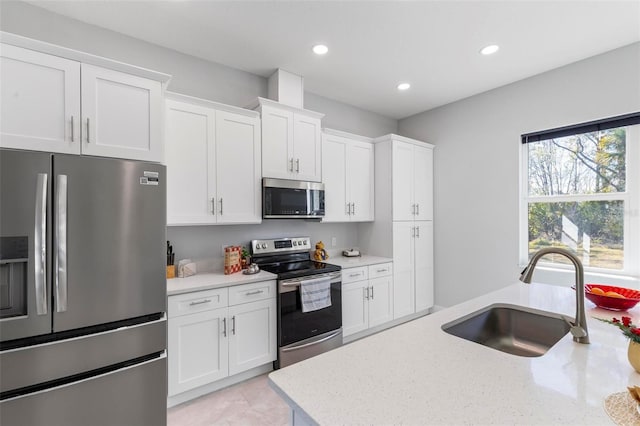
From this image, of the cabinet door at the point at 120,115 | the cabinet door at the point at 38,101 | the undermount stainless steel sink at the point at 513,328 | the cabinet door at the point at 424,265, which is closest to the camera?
the undermount stainless steel sink at the point at 513,328

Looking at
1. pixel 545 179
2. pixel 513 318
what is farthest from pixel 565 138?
pixel 513 318

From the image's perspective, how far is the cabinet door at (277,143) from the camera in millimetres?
2764

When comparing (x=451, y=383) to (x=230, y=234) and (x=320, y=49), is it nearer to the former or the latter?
(x=230, y=234)

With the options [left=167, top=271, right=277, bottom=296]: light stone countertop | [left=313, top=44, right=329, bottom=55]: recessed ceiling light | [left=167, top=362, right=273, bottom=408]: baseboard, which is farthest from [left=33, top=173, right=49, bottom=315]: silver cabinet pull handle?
[left=313, top=44, right=329, bottom=55]: recessed ceiling light

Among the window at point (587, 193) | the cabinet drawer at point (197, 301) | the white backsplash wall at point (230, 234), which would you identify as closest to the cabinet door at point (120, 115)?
the white backsplash wall at point (230, 234)

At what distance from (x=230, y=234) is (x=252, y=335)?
99 centimetres

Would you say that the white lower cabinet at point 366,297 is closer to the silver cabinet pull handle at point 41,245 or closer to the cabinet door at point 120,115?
the cabinet door at point 120,115

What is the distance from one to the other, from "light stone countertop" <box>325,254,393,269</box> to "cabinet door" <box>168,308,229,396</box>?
1.38 m

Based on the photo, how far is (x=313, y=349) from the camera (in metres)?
2.68

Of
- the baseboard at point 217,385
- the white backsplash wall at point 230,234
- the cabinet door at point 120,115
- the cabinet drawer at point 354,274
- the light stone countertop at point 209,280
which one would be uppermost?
the cabinet door at point 120,115

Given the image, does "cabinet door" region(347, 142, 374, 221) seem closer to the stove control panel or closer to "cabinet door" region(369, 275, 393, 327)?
the stove control panel

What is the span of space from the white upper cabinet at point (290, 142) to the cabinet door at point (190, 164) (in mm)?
524

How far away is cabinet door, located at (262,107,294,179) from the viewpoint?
2764 millimetres

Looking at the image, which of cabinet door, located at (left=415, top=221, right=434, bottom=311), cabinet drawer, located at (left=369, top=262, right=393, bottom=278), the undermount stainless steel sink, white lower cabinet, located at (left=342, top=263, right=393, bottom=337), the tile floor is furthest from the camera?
cabinet door, located at (left=415, top=221, right=434, bottom=311)
